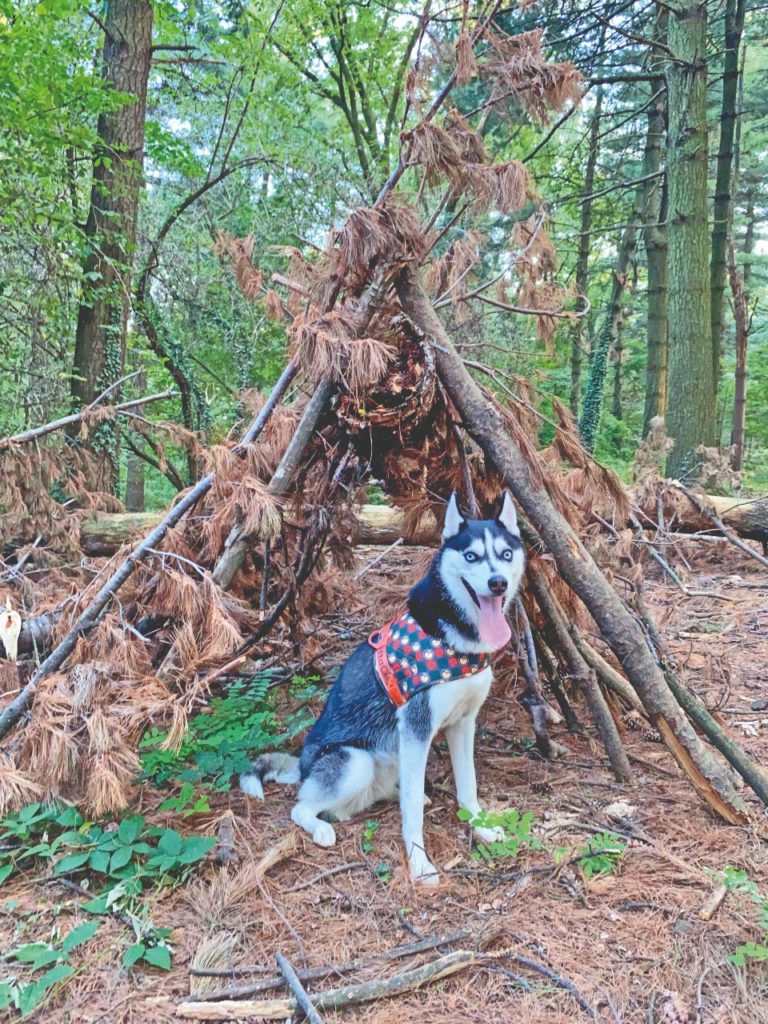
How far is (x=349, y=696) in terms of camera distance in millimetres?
3006

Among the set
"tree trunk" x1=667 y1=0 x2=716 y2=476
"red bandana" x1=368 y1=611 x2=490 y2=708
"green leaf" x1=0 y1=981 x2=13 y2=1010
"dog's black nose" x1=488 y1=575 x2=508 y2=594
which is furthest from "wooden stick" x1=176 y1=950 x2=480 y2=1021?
"tree trunk" x1=667 y1=0 x2=716 y2=476

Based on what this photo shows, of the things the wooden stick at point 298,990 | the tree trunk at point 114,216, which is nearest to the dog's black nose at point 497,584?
the wooden stick at point 298,990

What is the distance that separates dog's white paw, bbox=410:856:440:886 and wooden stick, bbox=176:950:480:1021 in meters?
0.46

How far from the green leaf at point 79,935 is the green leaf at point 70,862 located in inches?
10.4

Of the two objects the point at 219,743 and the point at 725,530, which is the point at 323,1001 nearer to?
the point at 219,743

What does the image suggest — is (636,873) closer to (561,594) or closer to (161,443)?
(561,594)

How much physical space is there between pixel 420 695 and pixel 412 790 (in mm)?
386

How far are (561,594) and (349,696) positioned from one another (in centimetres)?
142

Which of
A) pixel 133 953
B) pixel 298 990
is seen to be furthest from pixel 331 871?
pixel 133 953

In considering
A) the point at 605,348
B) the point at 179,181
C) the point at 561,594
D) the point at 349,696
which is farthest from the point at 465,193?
the point at 179,181

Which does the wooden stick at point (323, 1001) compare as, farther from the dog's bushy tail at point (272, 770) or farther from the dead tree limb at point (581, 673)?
the dead tree limb at point (581, 673)

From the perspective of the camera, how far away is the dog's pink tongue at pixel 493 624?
2695 mm

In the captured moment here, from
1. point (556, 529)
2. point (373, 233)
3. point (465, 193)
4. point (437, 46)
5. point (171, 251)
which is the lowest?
point (556, 529)

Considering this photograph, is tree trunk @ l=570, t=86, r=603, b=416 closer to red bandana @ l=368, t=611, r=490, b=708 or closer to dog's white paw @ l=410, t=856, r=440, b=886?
red bandana @ l=368, t=611, r=490, b=708
